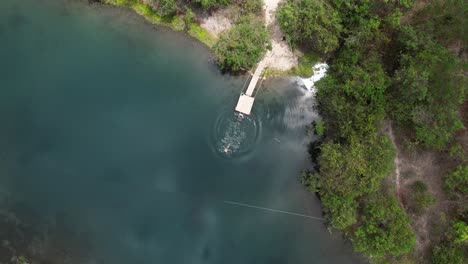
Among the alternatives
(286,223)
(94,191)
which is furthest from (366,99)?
(94,191)

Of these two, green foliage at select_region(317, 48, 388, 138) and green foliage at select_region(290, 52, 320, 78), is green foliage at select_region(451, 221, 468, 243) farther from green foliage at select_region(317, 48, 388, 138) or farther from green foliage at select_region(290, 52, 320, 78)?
green foliage at select_region(290, 52, 320, 78)

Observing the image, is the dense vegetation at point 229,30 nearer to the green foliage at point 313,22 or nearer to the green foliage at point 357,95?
the green foliage at point 313,22

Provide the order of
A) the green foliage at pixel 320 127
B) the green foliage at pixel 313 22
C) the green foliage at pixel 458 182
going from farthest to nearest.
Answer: the green foliage at pixel 320 127 → the green foliage at pixel 313 22 → the green foliage at pixel 458 182

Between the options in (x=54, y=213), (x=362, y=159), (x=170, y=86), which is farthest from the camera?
(x=170, y=86)

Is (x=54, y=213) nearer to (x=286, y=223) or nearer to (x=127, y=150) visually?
(x=127, y=150)

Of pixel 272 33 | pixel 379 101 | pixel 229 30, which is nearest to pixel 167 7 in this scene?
pixel 229 30

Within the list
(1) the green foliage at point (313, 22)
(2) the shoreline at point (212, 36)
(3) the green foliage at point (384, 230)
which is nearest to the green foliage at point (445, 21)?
(1) the green foliage at point (313, 22)
